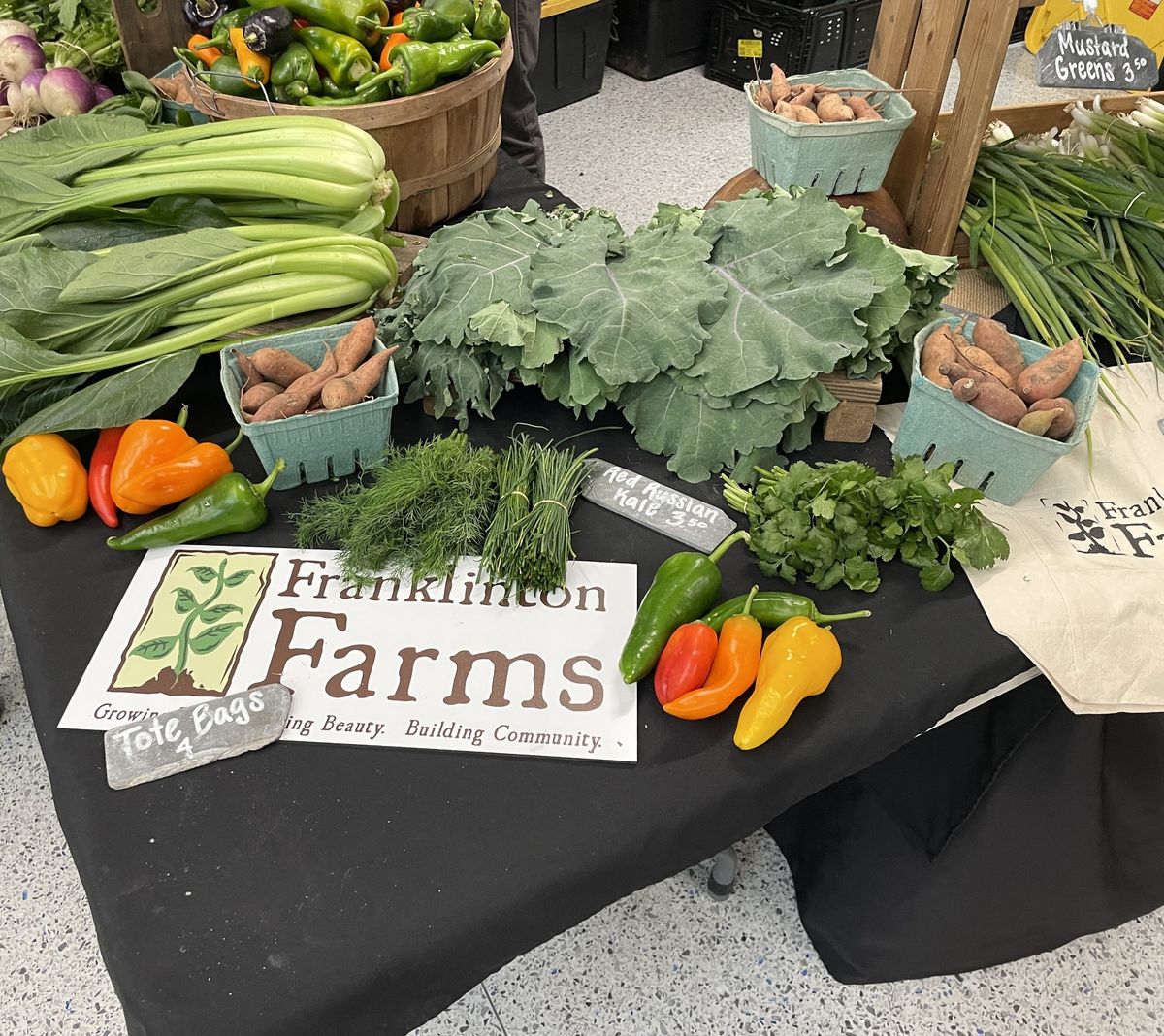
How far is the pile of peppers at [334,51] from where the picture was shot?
1548 mm

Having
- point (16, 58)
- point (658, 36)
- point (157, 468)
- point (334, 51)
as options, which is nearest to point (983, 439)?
point (157, 468)

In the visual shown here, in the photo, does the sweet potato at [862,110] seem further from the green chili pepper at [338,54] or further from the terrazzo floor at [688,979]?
the terrazzo floor at [688,979]

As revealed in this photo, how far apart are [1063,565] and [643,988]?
3.05 feet

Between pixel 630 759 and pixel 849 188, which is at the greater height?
pixel 849 188

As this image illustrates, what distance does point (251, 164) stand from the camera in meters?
1.35

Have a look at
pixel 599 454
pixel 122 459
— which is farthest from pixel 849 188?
pixel 122 459

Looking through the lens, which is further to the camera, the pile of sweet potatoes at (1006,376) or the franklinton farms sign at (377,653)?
the pile of sweet potatoes at (1006,376)

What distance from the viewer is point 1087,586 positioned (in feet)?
3.49

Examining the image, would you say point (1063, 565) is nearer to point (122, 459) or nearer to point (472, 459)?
point (472, 459)

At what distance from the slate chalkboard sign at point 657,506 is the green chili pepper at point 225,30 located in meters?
1.14

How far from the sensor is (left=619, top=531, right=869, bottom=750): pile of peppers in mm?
909

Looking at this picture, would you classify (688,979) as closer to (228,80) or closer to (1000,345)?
(1000,345)

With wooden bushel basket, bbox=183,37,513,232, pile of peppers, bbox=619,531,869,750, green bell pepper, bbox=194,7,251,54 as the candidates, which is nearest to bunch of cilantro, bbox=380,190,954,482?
pile of peppers, bbox=619,531,869,750

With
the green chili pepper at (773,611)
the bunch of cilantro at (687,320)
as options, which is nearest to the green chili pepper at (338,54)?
the bunch of cilantro at (687,320)
